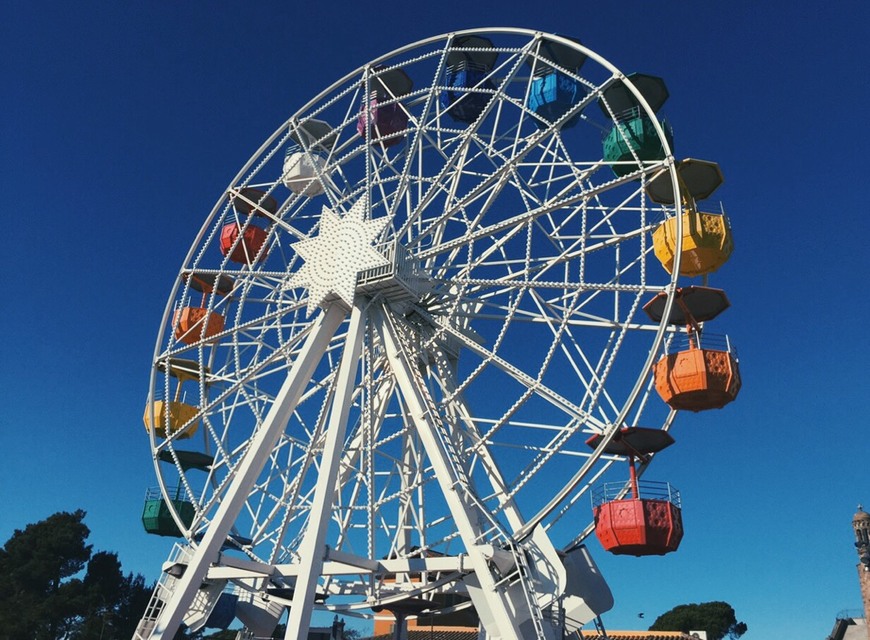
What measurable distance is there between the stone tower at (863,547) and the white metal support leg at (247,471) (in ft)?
54.4

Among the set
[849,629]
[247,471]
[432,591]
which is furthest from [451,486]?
[849,629]

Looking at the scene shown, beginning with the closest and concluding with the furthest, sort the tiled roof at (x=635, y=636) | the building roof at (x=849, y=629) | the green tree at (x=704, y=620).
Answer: the building roof at (x=849, y=629)
the tiled roof at (x=635, y=636)
the green tree at (x=704, y=620)

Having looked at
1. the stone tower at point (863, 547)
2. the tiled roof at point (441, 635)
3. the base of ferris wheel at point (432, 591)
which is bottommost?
the base of ferris wheel at point (432, 591)

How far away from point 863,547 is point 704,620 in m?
37.5

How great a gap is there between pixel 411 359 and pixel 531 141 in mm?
4880

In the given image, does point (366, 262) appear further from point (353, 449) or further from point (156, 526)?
point (156, 526)

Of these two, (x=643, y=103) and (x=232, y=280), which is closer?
(x=643, y=103)

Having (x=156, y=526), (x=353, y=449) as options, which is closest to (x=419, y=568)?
(x=353, y=449)

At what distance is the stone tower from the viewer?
23.6 metres

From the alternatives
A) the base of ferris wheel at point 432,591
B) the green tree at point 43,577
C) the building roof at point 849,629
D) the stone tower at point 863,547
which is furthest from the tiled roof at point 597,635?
the green tree at point 43,577

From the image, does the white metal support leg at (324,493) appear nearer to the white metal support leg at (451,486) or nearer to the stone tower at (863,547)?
the white metal support leg at (451,486)

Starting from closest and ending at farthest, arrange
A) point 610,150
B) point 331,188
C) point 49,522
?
point 610,150
point 331,188
point 49,522

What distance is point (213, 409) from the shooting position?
1750cm

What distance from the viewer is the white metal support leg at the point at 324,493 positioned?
39.1 ft
